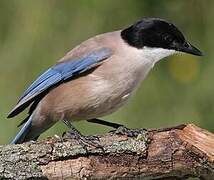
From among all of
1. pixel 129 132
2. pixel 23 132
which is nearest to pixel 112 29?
pixel 23 132

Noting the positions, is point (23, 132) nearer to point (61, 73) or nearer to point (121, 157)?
point (61, 73)

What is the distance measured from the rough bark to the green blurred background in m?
1.44

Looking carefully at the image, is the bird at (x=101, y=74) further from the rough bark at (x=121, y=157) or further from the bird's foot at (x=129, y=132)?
the rough bark at (x=121, y=157)

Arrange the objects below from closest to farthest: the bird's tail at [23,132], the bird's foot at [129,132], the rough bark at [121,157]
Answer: the rough bark at [121,157] → the bird's foot at [129,132] → the bird's tail at [23,132]

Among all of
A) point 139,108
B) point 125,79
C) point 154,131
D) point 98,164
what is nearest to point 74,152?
point 98,164

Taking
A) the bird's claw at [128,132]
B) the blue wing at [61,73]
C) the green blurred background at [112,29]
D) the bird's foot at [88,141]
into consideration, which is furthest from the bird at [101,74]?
the green blurred background at [112,29]

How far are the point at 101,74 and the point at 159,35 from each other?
0.32 meters

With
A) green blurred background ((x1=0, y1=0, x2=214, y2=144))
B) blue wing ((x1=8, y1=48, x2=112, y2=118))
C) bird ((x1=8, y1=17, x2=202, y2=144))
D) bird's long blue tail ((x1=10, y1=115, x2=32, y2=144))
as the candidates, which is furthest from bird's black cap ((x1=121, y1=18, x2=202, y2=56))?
green blurred background ((x1=0, y1=0, x2=214, y2=144))

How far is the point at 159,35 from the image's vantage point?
389 centimetres

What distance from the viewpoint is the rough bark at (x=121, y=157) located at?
10.5ft

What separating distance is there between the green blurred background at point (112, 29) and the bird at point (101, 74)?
837mm

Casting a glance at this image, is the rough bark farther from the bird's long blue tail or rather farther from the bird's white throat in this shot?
the bird's long blue tail

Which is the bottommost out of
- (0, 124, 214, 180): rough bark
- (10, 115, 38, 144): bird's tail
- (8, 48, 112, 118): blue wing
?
(10, 115, 38, 144): bird's tail

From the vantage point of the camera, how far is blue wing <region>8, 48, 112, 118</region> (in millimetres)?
3939
